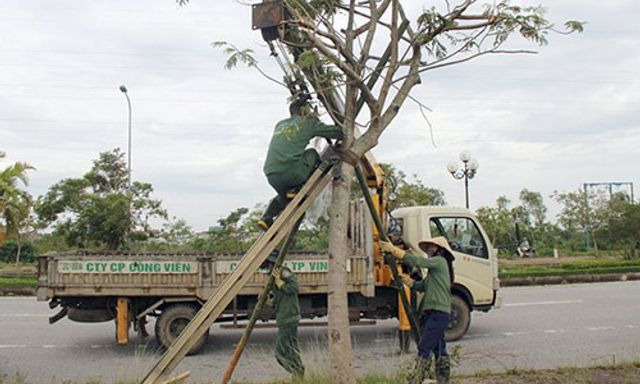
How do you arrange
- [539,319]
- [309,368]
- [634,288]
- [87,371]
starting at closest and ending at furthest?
1. [309,368]
2. [87,371]
3. [539,319]
4. [634,288]

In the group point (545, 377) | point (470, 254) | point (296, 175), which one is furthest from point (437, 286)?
Answer: point (470, 254)

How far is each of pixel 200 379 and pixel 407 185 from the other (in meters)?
23.3

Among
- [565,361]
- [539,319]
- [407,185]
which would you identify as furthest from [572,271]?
[565,361]

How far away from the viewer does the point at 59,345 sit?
10.8 metres

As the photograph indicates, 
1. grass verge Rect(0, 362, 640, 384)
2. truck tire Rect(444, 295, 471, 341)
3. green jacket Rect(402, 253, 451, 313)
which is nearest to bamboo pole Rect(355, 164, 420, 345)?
green jacket Rect(402, 253, 451, 313)

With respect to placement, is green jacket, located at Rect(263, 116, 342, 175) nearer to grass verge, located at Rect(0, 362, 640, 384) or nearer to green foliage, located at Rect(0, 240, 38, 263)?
grass verge, located at Rect(0, 362, 640, 384)

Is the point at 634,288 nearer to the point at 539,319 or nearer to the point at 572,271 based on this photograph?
the point at 572,271

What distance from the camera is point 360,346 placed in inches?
409

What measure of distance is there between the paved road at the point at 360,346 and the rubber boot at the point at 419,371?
333 mm

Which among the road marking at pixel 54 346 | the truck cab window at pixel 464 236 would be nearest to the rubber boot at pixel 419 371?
the truck cab window at pixel 464 236

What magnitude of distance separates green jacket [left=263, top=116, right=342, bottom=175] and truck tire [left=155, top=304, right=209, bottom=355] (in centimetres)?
428

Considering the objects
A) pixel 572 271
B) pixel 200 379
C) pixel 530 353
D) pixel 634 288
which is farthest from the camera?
pixel 572 271

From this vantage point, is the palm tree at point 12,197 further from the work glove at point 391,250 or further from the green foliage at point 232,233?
the green foliage at point 232,233

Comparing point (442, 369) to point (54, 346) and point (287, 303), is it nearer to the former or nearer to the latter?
point (287, 303)
